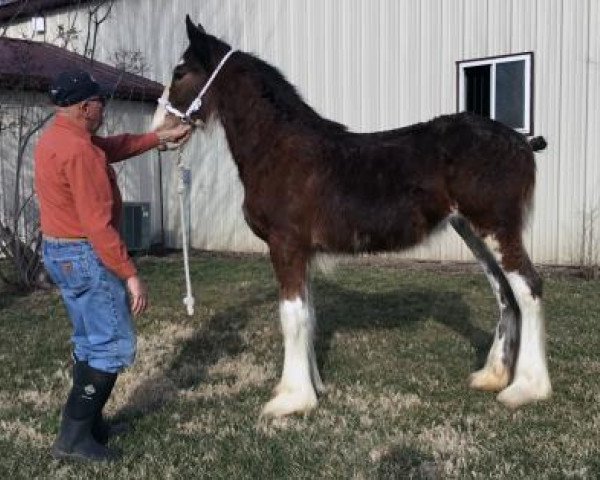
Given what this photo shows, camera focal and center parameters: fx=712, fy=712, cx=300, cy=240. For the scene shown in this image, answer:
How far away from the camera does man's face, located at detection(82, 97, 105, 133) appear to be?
363cm

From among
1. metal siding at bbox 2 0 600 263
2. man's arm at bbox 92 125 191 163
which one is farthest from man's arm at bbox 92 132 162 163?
metal siding at bbox 2 0 600 263

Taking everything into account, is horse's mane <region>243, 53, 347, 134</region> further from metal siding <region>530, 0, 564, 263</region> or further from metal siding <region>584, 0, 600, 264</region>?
metal siding <region>584, 0, 600, 264</region>

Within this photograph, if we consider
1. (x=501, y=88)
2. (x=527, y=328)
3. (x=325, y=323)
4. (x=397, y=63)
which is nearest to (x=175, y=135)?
(x=527, y=328)

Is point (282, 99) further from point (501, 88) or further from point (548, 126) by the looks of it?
point (501, 88)

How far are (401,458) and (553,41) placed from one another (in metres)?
7.89

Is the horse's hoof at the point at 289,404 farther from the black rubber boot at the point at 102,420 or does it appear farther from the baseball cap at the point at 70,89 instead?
the baseball cap at the point at 70,89

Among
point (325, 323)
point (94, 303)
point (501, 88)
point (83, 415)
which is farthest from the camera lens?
point (501, 88)

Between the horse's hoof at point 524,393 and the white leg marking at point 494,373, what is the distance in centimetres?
23

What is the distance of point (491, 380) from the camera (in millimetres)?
4906

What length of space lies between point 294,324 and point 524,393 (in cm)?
154

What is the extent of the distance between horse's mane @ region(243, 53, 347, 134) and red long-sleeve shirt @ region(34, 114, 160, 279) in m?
1.45

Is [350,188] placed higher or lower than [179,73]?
lower

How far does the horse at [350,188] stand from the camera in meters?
4.51

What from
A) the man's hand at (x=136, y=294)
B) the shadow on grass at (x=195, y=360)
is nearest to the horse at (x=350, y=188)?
the shadow on grass at (x=195, y=360)
